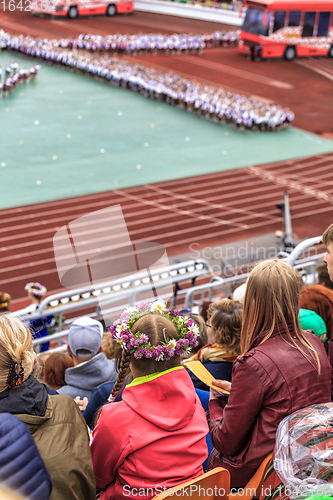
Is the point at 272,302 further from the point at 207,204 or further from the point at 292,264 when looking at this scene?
the point at 207,204

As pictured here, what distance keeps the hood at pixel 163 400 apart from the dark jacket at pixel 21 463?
58 centimetres

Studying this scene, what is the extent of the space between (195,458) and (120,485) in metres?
0.31

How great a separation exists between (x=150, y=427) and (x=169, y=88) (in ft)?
55.1

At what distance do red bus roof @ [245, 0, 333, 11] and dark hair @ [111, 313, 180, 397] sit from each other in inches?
905

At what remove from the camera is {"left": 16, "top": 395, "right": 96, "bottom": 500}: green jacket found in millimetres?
1887

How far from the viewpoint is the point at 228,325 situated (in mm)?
2791

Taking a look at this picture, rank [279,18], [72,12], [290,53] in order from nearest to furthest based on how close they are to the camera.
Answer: [279,18]
[290,53]
[72,12]

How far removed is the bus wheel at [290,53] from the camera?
79.4 ft

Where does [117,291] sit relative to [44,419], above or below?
below

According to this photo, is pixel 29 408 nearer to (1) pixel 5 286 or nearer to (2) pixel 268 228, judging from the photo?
(1) pixel 5 286

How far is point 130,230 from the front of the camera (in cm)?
1087

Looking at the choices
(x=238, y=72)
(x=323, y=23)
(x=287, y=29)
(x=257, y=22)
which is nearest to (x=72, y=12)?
(x=257, y=22)

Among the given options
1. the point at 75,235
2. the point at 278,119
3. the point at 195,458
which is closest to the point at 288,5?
the point at 278,119

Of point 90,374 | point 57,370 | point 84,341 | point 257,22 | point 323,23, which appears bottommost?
point 57,370
